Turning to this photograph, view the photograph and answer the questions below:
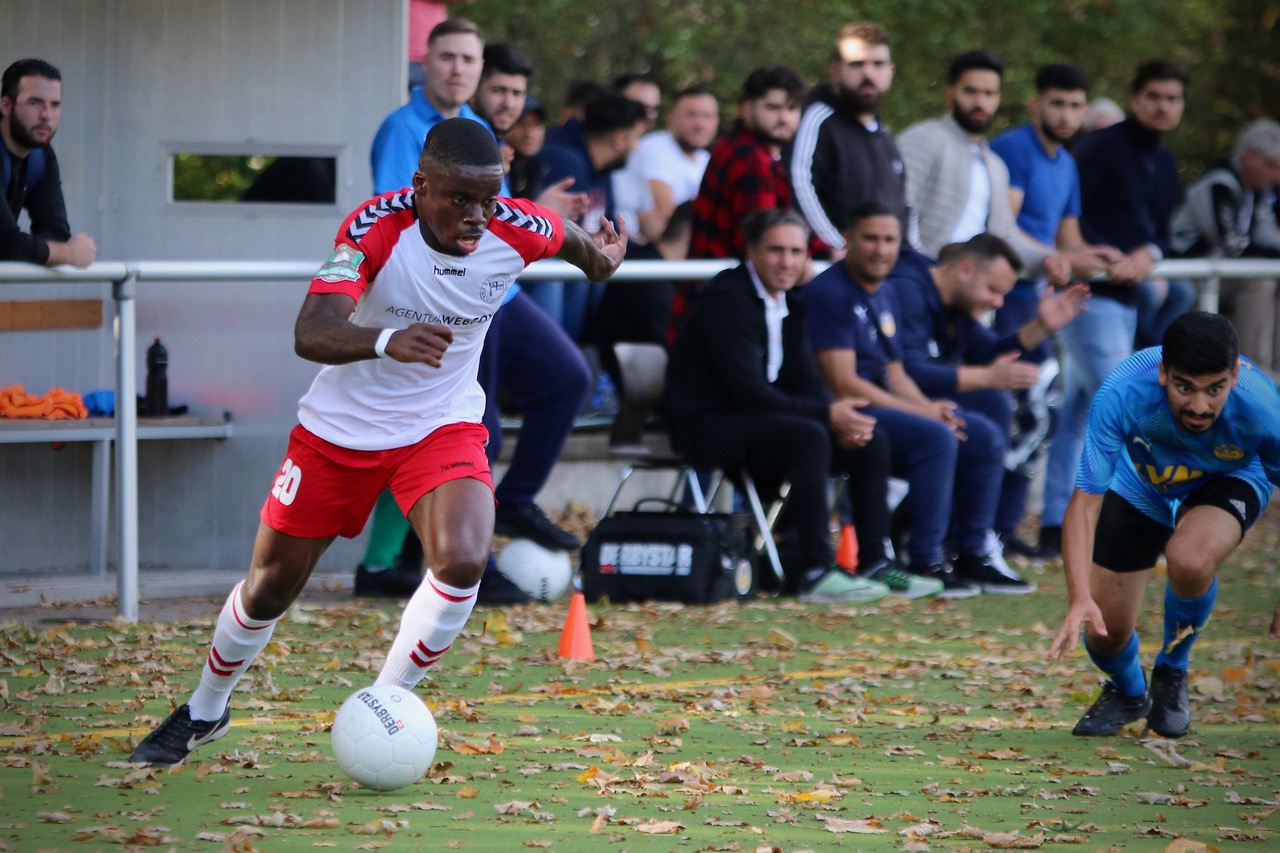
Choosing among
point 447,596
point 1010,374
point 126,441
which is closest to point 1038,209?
point 1010,374

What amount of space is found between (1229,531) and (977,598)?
416cm

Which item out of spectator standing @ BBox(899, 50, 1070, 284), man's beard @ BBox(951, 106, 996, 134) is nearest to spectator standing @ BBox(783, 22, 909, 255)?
spectator standing @ BBox(899, 50, 1070, 284)

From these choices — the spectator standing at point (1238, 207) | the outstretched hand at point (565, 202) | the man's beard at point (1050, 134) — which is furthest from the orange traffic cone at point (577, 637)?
the spectator standing at point (1238, 207)

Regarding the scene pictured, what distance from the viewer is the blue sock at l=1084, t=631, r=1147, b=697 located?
23.2 feet

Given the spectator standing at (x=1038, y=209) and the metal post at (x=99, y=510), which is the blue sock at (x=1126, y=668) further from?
Result: the metal post at (x=99, y=510)

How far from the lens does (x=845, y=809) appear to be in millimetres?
5699

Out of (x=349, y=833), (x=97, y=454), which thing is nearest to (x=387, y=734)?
(x=349, y=833)

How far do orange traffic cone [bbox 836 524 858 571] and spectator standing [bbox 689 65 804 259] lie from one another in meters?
1.97

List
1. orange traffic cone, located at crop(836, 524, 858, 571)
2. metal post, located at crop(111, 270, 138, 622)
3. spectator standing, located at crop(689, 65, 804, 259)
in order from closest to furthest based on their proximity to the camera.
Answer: metal post, located at crop(111, 270, 138, 622), spectator standing, located at crop(689, 65, 804, 259), orange traffic cone, located at crop(836, 524, 858, 571)

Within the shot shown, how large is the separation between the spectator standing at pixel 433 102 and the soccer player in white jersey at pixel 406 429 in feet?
10.3

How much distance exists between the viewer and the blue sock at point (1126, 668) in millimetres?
7059

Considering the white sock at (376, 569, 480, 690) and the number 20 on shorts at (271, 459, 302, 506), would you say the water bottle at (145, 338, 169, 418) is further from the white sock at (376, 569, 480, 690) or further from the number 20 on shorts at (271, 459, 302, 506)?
the white sock at (376, 569, 480, 690)

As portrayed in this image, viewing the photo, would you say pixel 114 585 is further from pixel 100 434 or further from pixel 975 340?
pixel 975 340

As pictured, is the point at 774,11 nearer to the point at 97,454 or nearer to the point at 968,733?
the point at 97,454
